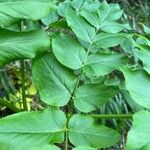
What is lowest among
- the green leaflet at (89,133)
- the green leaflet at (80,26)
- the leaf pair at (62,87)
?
the green leaflet at (89,133)

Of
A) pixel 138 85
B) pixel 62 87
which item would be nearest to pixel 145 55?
pixel 138 85

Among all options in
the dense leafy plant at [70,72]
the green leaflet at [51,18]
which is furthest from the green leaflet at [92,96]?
the green leaflet at [51,18]

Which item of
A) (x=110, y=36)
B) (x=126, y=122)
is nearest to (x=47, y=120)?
(x=110, y=36)

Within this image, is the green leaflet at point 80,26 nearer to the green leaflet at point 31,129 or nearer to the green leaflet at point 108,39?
the green leaflet at point 108,39

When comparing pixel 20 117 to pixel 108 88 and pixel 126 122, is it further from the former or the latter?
pixel 126 122

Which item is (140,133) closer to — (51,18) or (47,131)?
(47,131)

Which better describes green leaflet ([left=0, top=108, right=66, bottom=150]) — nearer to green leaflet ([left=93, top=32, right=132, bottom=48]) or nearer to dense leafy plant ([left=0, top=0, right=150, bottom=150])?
dense leafy plant ([left=0, top=0, right=150, bottom=150])
